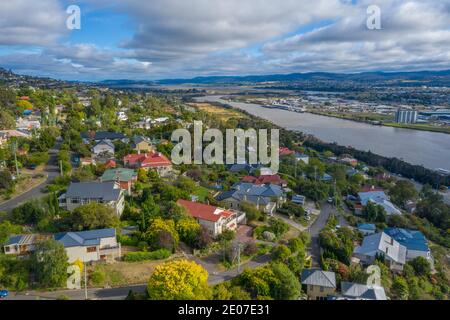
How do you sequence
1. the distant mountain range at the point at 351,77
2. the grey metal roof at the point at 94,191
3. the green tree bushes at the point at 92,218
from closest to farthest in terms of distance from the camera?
1. the green tree bushes at the point at 92,218
2. the grey metal roof at the point at 94,191
3. the distant mountain range at the point at 351,77

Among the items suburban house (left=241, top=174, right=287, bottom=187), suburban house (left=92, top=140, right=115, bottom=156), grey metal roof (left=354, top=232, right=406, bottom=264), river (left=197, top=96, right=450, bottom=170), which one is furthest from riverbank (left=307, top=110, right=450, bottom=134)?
suburban house (left=92, top=140, right=115, bottom=156)

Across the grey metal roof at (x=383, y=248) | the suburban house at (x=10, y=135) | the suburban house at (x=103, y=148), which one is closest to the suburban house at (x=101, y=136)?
the suburban house at (x=103, y=148)

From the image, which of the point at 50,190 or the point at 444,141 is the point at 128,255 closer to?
the point at 50,190

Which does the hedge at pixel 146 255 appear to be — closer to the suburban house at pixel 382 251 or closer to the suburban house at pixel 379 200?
the suburban house at pixel 382 251

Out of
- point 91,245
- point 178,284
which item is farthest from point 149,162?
point 178,284

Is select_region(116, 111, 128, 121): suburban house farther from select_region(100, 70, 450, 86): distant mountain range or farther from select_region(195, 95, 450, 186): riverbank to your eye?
select_region(100, 70, 450, 86): distant mountain range

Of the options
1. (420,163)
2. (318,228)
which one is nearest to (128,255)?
(318,228)
